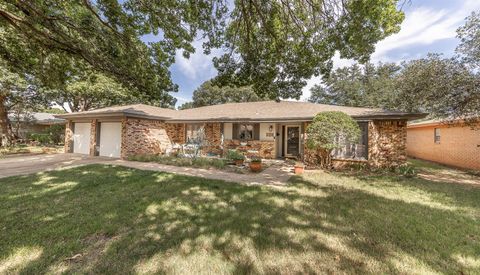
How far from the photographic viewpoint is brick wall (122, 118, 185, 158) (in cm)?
1062

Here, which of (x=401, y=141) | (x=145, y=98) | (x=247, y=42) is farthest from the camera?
(x=401, y=141)

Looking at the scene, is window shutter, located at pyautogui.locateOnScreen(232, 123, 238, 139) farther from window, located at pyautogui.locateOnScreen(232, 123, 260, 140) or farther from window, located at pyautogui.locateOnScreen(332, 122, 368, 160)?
window, located at pyautogui.locateOnScreen(332, 122, 368, 160)

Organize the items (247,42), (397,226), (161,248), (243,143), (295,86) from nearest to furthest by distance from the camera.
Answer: (161,248), (397,226), (247,42), (295,86), (243,143)

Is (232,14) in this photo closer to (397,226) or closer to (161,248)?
(161,248)

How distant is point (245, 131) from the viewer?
41.6 ft

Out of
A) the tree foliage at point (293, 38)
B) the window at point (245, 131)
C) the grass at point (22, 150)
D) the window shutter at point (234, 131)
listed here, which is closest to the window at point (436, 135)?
the tree foliage at point (293, 38)

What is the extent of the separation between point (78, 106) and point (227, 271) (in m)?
26.6

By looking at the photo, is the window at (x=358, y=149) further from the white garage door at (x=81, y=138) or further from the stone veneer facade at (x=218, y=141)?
the white garage door at (x=81, y=138)

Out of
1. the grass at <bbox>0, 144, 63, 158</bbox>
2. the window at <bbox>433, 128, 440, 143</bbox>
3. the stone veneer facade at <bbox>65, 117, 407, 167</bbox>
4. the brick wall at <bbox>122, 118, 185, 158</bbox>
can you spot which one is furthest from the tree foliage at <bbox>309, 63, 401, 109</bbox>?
the grass at <bbox>0, 144, 63, 158</bbox>

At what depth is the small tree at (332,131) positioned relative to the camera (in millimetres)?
8039

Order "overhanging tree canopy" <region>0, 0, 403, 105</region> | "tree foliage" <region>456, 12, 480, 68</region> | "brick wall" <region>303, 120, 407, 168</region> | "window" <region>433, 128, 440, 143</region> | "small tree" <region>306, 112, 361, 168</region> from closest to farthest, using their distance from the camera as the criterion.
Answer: "overhanging tree canopy" <region>0, 0, 403, 105</region>
"tree foliage" <region>456, 12, 480, 68</region>
"small tree" <region>306, 112, 361, 168</region>
"brick wall" <region>303, 120, 407, 168</region>
"window" <region>433, 128, 440, 143</region>

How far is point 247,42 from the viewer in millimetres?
6027

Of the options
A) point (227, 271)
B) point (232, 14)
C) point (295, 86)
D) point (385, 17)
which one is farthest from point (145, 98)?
point (385, 17)

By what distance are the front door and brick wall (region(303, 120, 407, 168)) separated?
3.43 m
